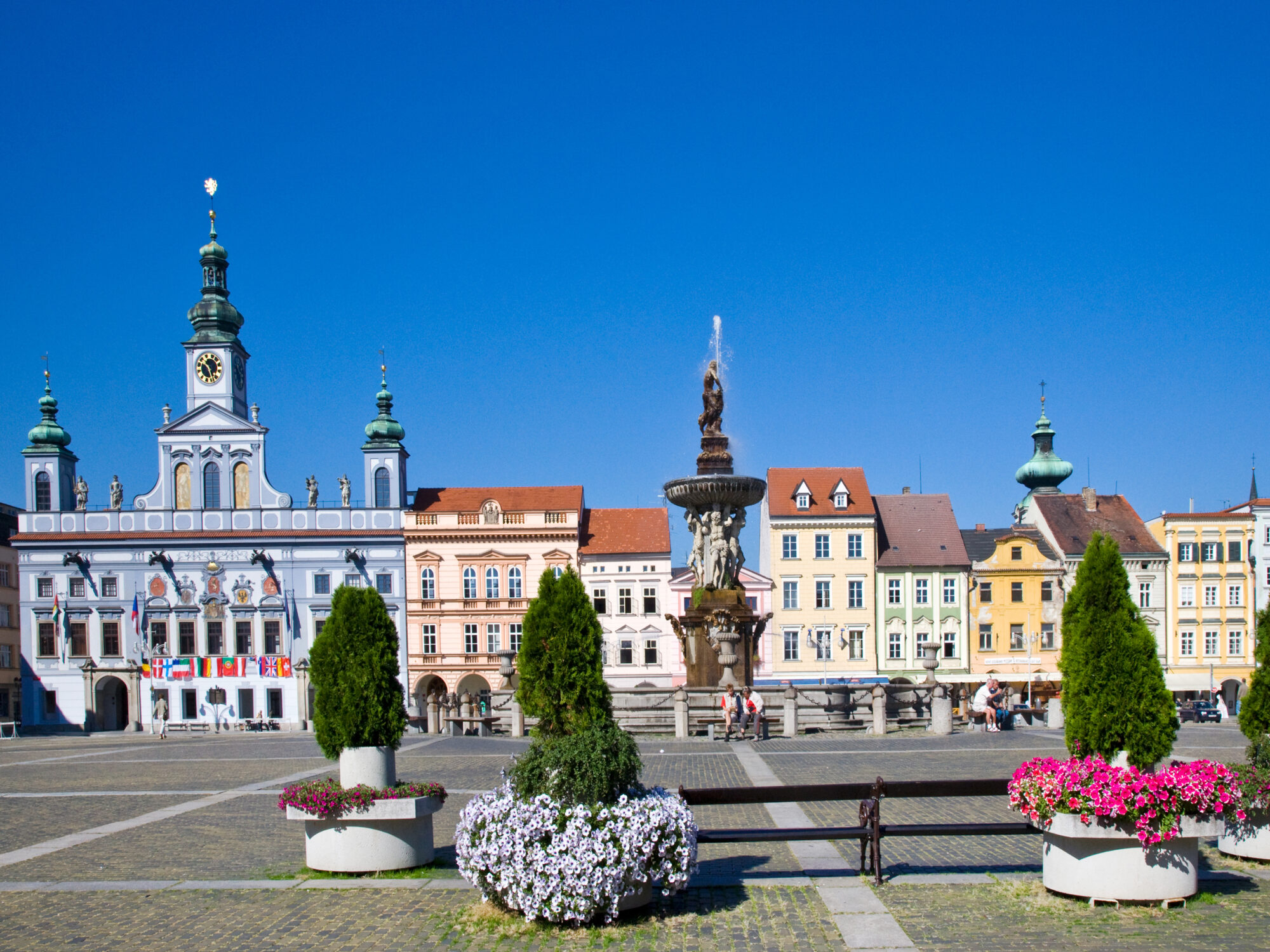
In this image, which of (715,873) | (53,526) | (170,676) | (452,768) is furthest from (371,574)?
(715,873)

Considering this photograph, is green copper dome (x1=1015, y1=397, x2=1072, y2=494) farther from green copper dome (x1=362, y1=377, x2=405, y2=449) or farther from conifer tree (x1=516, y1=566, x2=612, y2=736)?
conifer tree (x1=516, y1=566, x2=612, y2=736)

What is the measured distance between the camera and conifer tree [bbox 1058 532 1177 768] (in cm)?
881

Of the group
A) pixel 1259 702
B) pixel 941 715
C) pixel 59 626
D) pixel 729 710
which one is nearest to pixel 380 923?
pixel 1259 702

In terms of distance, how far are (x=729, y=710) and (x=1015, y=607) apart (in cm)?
3751

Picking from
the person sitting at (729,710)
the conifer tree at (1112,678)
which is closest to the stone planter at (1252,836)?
the conifer tree at (1112,678)

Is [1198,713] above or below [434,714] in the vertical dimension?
below

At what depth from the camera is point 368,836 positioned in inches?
391

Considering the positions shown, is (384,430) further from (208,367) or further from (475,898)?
(475,898)

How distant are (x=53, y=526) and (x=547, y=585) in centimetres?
5552

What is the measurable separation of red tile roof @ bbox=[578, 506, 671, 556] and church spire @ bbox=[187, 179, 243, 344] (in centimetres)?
2032

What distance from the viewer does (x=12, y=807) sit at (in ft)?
52.6

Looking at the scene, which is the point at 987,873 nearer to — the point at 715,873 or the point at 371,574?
the point at 715,873

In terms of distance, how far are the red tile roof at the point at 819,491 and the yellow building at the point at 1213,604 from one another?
1551 cm

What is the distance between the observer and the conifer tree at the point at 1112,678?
28.9 feet
